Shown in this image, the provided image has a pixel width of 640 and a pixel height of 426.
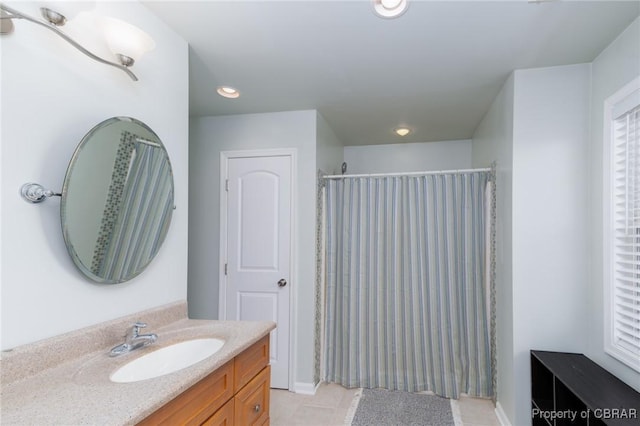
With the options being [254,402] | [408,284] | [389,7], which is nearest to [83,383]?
[254,402]

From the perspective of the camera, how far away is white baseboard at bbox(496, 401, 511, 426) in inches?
95.1

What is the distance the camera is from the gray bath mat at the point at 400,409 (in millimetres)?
2543

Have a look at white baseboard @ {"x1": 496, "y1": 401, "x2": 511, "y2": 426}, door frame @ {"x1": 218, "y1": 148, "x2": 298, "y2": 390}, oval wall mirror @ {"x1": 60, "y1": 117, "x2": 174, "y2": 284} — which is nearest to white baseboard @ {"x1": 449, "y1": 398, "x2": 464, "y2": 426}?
white baseboard @ {"x1": 496, "y1": 401, "x2": 511, "y2": 426}

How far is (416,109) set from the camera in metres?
3.12

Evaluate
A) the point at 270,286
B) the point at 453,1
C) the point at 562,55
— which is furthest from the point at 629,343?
the point at 270,286

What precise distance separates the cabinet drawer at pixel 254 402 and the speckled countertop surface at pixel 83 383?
24cm

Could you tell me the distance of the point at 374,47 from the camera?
2057mm

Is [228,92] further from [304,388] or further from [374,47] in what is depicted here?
[304,388]

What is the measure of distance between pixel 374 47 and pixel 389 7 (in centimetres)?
37

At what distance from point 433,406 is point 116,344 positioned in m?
2.38

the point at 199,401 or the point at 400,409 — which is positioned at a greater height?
the point at 199,401

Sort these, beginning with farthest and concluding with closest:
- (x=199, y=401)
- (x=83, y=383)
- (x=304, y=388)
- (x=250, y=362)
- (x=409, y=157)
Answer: (x=409, y=157), (x=304, y=388), (x=250, y=362), (x=199, y=401), (x=83, y=383)

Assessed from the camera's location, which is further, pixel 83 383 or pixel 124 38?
pixel 124 38

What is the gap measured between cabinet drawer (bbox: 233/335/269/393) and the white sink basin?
4.5 inches
